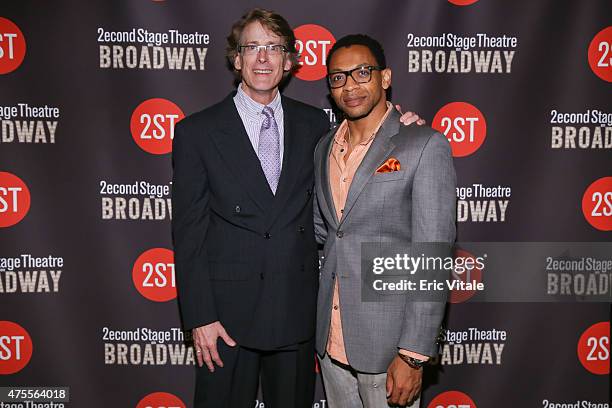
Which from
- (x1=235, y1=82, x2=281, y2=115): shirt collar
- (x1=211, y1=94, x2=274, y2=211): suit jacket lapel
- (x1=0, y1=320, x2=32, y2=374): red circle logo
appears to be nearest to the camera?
(x1=211, y1=94, x2=274, y2=211): suit jacket lapel

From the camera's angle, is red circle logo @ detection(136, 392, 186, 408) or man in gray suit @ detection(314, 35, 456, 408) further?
red circle logo @ detection(136, 392, 186, 408)

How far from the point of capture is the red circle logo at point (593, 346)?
8.95 ft

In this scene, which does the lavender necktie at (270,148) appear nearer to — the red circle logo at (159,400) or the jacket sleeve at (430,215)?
the jacket sleeve at (430,215)

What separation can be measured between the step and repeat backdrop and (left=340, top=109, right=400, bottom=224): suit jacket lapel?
85 centimetres

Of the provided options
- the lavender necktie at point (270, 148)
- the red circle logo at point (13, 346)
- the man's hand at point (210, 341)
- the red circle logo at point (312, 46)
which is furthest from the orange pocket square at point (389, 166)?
the red circle logo at point (13, 346)

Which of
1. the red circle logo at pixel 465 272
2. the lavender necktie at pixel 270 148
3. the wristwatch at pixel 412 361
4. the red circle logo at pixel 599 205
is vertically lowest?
the wristwatch at pixel 412 361

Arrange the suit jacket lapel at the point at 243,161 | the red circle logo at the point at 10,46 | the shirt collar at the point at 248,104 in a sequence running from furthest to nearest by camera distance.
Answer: the red circle logo at the point at 10,46 < the shirt collar at the point at 248,104 < the suit jacket lapel at the point at 243,161

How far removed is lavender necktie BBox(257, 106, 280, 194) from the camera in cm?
200

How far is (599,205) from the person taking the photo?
8.77 feet

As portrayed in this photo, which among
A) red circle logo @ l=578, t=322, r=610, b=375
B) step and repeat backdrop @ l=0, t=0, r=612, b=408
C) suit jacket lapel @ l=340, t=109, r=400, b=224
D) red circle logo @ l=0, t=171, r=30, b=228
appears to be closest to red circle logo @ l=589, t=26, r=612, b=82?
step and repeat backdrop @ l=0, t=0, r=612, b=408

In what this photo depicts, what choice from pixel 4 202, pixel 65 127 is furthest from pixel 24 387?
pixel 65 127

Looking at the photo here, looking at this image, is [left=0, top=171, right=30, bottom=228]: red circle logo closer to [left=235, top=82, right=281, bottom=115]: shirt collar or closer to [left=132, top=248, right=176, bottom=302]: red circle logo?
[left=132, top=248, right=176, bottom=302]: red circle logo

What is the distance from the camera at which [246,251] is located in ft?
6.45

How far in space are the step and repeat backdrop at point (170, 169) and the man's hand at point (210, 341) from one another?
2.37ft
